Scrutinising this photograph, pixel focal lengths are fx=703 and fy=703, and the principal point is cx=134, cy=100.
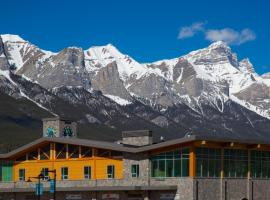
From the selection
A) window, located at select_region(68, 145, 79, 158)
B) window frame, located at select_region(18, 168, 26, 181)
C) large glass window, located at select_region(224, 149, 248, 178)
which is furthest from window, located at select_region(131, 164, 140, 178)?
window frame, located at select_region(18, 168, 26, 181)

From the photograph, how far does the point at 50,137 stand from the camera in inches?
3334

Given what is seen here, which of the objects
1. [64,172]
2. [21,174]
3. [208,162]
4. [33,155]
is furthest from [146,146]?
[21,174]

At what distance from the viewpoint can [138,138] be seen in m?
83.2

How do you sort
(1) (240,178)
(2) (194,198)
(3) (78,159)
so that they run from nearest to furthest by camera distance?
(2) (194,198)
(1) (240,178)
(3) (78,159)

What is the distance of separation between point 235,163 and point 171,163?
793 centimetres

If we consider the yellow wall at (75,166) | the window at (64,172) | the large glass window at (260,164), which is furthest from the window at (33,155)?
the large glass window at (260,164)

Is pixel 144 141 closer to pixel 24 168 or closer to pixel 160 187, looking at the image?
pixel 160 187

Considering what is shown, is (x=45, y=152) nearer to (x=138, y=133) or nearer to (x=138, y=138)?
(x=138, y=138)

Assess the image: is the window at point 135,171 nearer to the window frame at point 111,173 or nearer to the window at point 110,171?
the window frame at point 111,173

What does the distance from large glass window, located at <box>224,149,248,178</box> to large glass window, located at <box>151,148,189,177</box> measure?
565 cm

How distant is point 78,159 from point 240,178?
19239 millimetres

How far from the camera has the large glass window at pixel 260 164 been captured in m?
80.6

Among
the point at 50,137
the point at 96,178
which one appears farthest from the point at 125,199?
the point at 50,137

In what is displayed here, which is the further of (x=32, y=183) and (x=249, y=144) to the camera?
(x=32, y=183)
